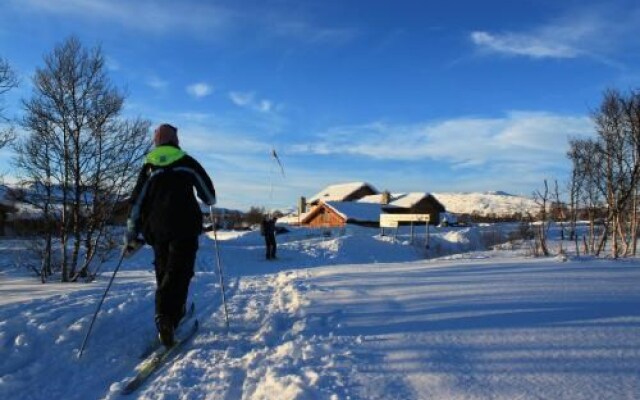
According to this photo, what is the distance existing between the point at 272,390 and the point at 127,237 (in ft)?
9.04

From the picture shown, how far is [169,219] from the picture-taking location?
5582 mm

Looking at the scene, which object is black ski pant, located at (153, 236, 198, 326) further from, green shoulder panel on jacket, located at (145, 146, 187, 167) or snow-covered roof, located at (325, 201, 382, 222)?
snow-covered roof, located at (325, 201, 382, 222)

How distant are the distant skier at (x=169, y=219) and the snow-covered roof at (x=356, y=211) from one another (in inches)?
2082

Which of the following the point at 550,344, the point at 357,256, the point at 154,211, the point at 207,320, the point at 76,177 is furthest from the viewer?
the point at 357,256

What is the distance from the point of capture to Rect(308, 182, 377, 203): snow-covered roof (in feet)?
257

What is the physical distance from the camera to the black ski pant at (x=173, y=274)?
5520 millimetres

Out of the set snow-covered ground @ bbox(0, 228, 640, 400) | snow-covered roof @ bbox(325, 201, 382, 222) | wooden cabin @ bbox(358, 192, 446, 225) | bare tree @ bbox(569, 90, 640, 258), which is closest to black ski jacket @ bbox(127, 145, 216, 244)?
snow-covered ground @ bbox(0, 228, 640, 400)

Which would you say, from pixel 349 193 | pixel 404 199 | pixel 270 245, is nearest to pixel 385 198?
pixel 404 199

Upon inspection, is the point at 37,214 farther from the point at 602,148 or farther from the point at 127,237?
the point at 602,148

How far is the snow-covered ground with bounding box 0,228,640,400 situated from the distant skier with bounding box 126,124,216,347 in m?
0.61

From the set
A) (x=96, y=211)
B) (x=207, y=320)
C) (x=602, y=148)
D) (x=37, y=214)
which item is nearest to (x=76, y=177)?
(x=96, y=211)

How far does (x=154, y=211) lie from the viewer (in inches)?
223

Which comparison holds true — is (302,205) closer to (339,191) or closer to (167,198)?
(339,191)

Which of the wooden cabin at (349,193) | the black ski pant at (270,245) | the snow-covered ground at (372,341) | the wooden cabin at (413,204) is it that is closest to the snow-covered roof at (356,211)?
the wooden cabin at (413,204)
